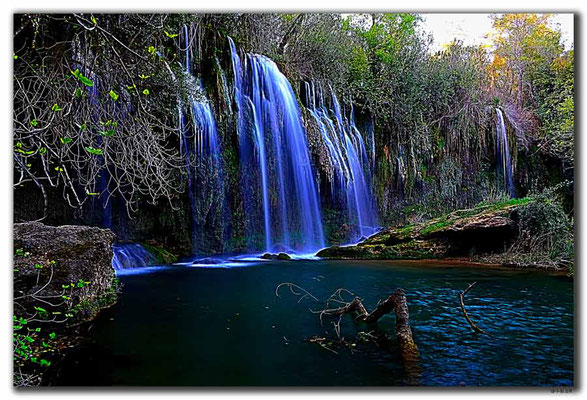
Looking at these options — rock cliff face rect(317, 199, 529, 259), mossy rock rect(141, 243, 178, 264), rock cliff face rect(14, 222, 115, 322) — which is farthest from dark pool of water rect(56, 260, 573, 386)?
rock cliff face rect(317, 199, 529, 259)

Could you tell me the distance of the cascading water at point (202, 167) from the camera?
849cm

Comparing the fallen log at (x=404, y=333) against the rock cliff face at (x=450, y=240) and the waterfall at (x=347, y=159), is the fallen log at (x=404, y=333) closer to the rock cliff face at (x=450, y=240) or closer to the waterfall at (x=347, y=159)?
the rock cliff face at (x=450, y=240)

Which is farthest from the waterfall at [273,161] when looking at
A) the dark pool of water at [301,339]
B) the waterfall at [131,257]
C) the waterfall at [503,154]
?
the waterfall at [503,154]

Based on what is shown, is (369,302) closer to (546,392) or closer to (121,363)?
(546,392)

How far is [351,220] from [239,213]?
311 centimetres

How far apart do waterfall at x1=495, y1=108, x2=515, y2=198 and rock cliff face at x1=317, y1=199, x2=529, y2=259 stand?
235 inches

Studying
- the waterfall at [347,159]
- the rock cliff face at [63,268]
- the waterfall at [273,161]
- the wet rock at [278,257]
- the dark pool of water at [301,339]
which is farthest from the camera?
the waterfall at [347,159]

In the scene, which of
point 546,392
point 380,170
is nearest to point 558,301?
point 546,392

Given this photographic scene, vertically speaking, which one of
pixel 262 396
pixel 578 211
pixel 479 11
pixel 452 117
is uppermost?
pixel 452 117

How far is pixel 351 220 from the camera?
37.8 ft

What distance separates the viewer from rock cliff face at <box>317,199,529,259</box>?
28.7 feet

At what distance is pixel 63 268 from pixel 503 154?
47.5ft

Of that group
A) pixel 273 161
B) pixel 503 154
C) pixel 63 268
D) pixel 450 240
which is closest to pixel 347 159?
pixel 273 161

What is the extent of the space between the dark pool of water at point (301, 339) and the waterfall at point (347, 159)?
5.85 meters
